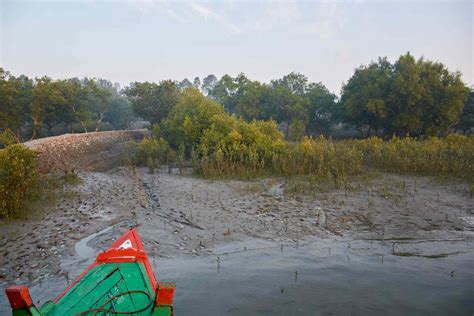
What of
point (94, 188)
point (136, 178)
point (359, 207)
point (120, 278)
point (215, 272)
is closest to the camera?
point (120, 278)

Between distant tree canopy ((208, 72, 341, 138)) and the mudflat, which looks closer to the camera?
the mudflat

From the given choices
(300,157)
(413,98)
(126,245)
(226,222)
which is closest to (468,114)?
(413,98)

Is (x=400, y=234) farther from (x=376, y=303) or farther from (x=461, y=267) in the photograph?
(x=376, y=303)

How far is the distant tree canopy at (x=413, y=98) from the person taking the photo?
92.2ft

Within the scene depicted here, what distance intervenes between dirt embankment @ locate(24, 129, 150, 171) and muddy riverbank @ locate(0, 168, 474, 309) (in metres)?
7.57

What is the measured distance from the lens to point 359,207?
10.7 meters

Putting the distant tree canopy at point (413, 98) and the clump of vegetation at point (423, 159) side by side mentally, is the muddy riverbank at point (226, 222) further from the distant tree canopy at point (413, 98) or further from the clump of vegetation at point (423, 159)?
the distant tree canopy at point (413, 98)

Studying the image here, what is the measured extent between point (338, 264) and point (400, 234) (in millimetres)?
2541

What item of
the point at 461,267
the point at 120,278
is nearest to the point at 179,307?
the point at 120,278

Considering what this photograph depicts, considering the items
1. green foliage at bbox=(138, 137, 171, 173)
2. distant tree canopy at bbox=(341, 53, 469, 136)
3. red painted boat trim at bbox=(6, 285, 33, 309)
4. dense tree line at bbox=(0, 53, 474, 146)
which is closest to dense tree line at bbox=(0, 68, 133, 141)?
dense tree line at bbox=(0, 53, 474, 146)

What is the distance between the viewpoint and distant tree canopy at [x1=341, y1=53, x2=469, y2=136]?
92.2 feet

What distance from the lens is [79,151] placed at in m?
26.0

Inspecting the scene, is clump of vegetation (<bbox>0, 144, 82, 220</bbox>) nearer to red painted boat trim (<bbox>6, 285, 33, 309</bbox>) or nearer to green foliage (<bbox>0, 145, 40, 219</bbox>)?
green foliage (<bbox>0, 145, 40, 219</bbox>)

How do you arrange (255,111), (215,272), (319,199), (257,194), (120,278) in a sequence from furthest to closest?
1. (255,111)
2. (257,194)
3. (319,199)
4. (215,272)
5. (120,278)
